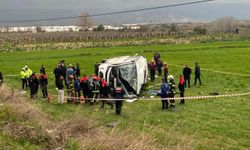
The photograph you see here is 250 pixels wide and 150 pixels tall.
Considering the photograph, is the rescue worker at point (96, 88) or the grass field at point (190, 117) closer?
the grass field at point (190, 117)

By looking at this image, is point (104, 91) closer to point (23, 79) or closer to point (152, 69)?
point (23, 79)

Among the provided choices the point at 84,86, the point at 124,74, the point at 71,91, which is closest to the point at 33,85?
the point at 71,91

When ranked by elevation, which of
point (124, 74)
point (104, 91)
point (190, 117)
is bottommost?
point (190, 117)

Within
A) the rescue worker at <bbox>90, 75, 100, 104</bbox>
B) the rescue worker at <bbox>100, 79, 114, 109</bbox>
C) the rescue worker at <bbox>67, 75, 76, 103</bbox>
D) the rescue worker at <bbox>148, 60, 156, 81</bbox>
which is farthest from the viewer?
the rescue worker at <bbox>148, 60, 156, 81</bbox>

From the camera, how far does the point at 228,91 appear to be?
93.2 feet

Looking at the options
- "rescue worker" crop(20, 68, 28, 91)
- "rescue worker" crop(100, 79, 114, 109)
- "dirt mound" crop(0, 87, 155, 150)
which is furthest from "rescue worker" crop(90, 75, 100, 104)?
"dirt mound" crop(0, 87, 155, 150)

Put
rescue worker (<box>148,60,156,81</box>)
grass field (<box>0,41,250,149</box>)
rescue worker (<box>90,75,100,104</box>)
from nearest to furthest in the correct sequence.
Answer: grass field (<box>0,41,250,149</box>), rescue worker (<box>90,75,100,104</box>), rescue worker (<box>148,60,156,81</box>)

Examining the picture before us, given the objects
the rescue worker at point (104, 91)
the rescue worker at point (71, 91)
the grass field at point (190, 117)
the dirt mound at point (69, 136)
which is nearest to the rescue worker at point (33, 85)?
the grass field at point (190, 117)

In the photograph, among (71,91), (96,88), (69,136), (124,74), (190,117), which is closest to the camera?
(69,136)

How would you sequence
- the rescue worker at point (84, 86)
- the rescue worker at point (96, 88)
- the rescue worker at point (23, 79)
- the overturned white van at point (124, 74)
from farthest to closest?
the rescue worker at point (23, 79) → the overturned white van at point (124, 74) → the rescue worker at point (84, 86) → the rescue worker at point (96, 88)

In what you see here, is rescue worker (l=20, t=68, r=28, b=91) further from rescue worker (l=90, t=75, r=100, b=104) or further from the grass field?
rescue worker (l=90, t=75, r=100, b=104)

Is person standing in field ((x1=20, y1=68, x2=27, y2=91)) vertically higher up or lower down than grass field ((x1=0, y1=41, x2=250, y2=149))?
higher up

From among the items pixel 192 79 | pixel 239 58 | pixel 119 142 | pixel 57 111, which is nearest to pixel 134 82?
pixel 57 111

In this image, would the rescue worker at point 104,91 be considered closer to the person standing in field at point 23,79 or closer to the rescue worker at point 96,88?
the rescue worker at point 96,88
